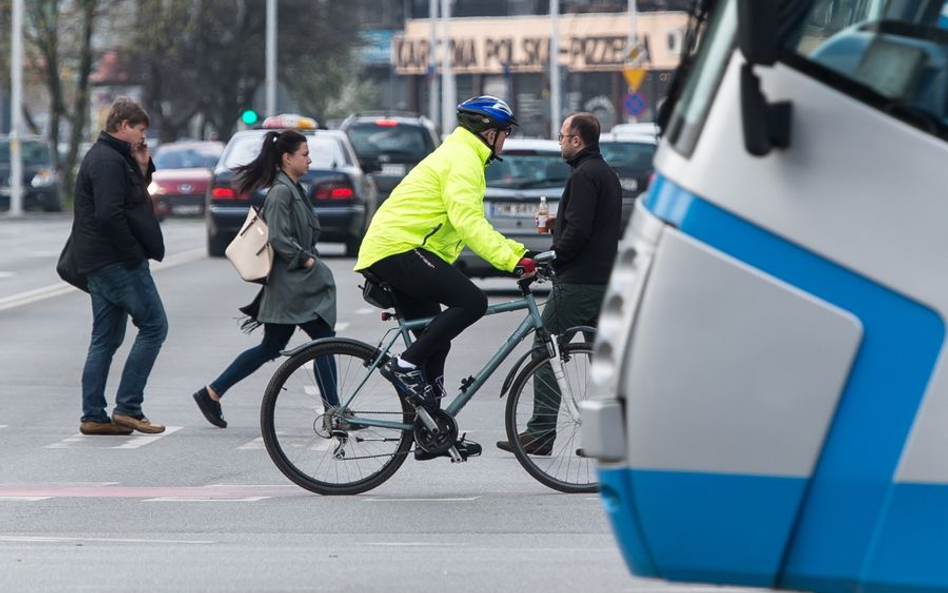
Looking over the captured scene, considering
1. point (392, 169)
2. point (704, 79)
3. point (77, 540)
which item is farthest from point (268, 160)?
point (392, 169)

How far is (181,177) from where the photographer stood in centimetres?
3978

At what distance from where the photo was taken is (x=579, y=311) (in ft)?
33.7

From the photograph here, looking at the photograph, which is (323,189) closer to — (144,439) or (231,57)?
(144,439)

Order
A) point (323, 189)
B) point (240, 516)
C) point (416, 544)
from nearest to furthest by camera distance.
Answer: point (416, 544)
point (240, 516)
point (323, 189)

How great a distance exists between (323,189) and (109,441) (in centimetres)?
1411

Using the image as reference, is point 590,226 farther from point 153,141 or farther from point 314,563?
point 153,141

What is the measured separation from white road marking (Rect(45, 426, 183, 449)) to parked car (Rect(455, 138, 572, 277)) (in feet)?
27.4

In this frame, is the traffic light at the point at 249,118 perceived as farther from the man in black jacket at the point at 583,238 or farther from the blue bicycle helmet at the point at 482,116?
the blue bicycle helmet at the point at 482,116

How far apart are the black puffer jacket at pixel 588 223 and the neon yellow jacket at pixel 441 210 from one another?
4.56 ft

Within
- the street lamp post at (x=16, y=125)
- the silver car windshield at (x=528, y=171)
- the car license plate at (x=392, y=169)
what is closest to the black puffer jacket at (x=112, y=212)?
Result: the silver car windshield at (x=528, y=171)

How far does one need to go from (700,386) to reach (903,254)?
1.77ft

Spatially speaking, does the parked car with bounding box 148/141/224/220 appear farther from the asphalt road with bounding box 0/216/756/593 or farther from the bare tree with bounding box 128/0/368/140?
the asphalt road with bounding box 0/216/756/593

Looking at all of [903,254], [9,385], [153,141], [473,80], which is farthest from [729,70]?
[473,80]

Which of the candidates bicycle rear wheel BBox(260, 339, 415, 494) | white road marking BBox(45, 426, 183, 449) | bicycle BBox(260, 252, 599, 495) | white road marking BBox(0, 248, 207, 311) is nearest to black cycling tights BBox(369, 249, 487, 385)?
bicycle BBox(260, 252, 599, 495)
